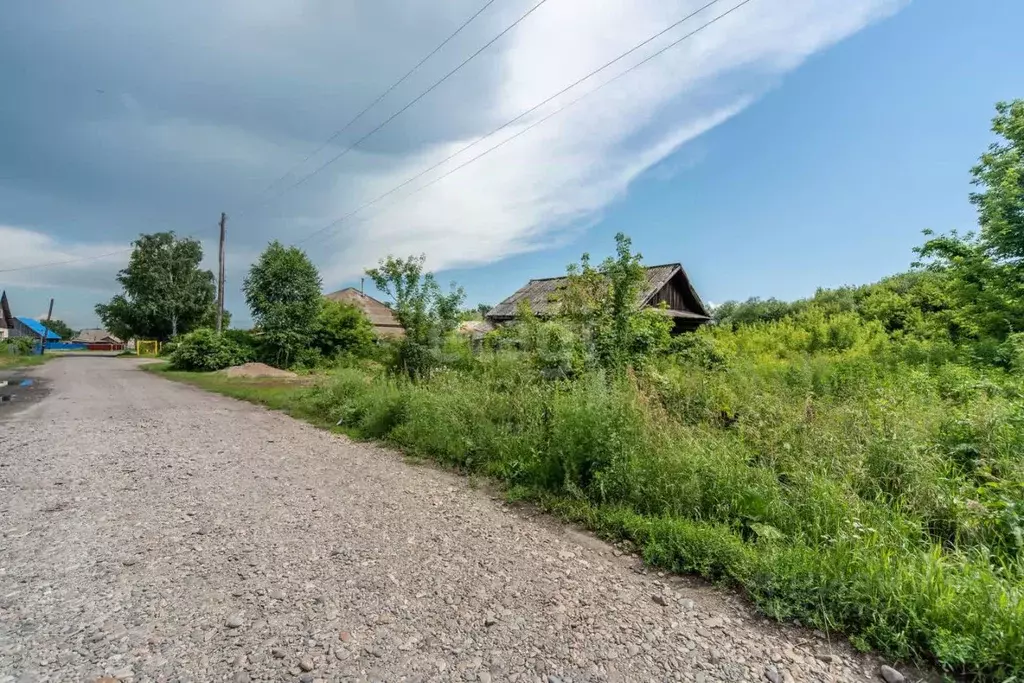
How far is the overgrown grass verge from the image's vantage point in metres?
2.75

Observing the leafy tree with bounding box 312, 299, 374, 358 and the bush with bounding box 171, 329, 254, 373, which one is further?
the leafy tree with bounding box 312, 299, 374, 358

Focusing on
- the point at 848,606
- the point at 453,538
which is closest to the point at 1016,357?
the point at 848,606

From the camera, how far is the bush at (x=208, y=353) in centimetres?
2483

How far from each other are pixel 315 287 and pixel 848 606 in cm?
2552

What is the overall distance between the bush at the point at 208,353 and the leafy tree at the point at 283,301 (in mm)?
1974

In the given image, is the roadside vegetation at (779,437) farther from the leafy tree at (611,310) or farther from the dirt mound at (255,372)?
the dirt mound at (255,372)

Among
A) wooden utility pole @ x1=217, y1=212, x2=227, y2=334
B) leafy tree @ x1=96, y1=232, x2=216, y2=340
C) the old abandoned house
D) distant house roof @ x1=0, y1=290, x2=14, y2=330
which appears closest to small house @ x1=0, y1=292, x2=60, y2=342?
distant house roof @ x1=0, y1=290, x2=14, y2=330

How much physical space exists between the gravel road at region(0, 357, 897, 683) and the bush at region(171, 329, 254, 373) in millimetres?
21191

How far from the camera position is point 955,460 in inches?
178

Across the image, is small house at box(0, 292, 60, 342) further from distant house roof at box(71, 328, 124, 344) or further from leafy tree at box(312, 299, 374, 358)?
leafy tree at box(312, 299, 374, 358)

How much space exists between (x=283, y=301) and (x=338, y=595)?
23528 mm

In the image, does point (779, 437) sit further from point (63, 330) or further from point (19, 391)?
point (63, 330)

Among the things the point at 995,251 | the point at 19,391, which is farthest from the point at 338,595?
the point at 19,391

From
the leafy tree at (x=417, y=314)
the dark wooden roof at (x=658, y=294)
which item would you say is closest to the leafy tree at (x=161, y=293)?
the dark wooden roof at (x=658, y=294)
